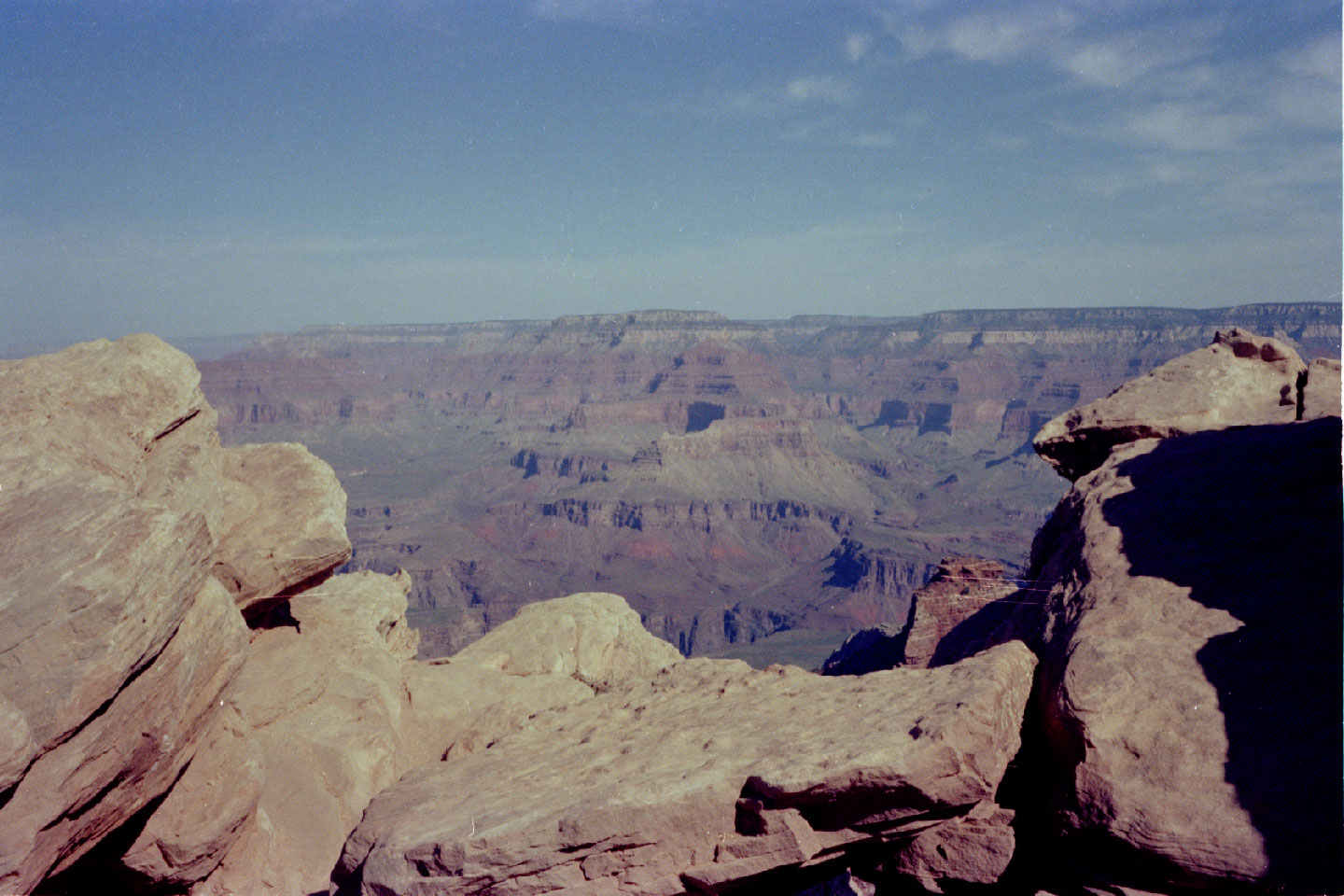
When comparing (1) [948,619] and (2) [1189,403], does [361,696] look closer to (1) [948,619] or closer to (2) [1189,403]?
(1) [948,619]

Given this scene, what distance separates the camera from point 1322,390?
1165 cm

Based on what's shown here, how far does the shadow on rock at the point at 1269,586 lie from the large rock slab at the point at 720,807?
1793 millimetres

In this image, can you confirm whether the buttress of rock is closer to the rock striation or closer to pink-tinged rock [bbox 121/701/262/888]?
pink-tinged rock [bbox 121/701/262/888]

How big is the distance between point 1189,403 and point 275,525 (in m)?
12.5

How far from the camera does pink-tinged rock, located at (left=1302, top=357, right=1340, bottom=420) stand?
36.0ft

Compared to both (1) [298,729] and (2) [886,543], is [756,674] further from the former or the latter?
(2) [886,543]

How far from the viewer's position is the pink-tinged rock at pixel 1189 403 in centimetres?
1187

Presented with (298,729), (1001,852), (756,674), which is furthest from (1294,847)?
(298,729)

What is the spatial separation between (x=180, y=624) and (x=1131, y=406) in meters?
12.0

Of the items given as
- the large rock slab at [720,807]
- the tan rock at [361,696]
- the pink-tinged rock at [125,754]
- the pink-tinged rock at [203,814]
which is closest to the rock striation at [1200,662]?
the large rock slab at [720,807]

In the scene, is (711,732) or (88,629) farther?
(711,732)

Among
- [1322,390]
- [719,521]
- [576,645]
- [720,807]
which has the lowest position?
[719,521]

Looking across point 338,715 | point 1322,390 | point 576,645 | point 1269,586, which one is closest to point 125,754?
point 338,715

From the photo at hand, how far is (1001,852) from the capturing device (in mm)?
7059
